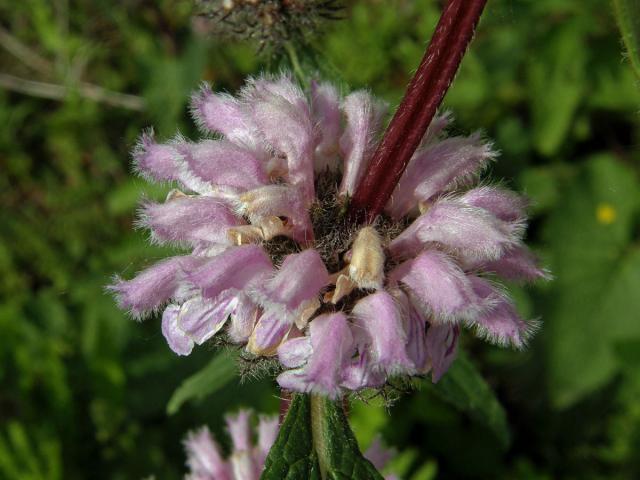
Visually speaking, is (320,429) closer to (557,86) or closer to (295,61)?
(295,61)

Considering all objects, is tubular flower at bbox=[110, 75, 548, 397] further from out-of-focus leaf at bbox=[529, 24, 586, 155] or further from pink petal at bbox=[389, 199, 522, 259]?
out-of-focus leaf at bbox=[529, 24, 586, 155]

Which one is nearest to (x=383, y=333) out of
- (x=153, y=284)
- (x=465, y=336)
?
(x=153, y=284)

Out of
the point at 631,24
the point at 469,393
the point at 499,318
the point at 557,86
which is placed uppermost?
the point at 631,24

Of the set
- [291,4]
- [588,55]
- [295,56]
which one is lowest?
[588,55]

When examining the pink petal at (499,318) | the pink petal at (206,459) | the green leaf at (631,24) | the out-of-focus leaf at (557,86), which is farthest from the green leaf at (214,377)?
the out-of-focus leaf at (557,86)

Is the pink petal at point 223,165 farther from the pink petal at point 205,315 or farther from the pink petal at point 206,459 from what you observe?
the pink petal at point 206,459

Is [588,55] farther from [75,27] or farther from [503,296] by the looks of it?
[75,27]

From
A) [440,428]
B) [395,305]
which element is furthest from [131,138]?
[395,305]
